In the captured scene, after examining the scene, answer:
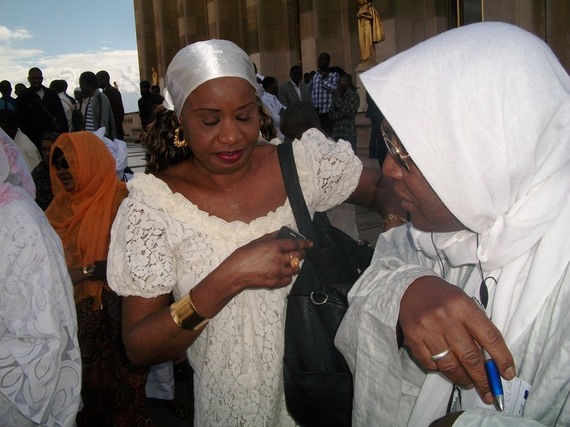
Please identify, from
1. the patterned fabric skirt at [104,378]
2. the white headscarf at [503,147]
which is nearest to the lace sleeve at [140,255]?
the white headscarf at [503,147]

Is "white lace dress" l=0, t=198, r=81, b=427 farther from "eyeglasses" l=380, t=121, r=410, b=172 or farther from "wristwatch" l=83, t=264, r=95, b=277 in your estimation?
"eyeglasses" l=380, t=121, r=410, b=172

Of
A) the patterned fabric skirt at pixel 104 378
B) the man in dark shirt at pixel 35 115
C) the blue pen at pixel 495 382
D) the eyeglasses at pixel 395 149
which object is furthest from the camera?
the man in dark shirt at pixel 35 115

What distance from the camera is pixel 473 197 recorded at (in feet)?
3.70

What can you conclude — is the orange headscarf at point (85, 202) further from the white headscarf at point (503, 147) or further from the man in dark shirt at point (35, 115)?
the man in dark shirt at point (35, 115)

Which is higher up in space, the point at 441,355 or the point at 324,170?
the point at 324,170

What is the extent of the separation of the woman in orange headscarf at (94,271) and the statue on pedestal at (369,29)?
10492 mm

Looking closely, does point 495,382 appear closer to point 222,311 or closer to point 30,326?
point 222,311

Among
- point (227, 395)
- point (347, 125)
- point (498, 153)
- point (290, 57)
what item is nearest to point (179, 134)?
point (227, 395)

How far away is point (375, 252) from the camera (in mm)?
1598

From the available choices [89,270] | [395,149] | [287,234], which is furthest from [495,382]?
[89,270]

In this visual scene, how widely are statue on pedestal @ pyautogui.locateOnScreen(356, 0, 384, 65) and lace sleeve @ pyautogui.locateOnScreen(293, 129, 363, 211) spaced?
37.7 feet

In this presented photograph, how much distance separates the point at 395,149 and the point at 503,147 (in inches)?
11.3

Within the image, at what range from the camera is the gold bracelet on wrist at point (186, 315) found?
1517 millimetres

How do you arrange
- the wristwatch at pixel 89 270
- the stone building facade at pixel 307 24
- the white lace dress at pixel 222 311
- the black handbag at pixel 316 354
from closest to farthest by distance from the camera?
the black handbag at pixel 316 354
the white lace dress at pixel 222 311
the wristwatch at pixel 89 270
the stone building facade at pixel 307 24
